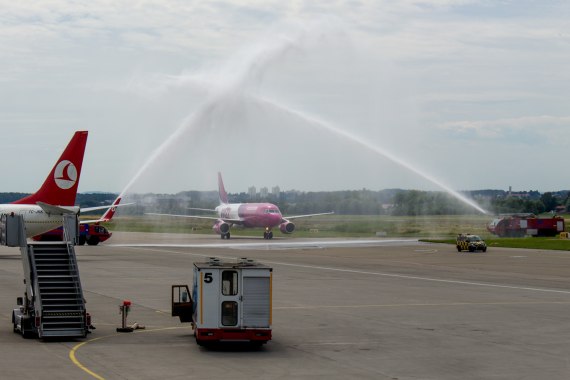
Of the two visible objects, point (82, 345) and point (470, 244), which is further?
point (470, 244)

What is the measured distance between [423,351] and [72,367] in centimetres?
1003

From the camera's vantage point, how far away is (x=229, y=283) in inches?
1017

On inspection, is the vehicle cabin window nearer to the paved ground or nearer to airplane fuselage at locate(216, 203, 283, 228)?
the paved ground

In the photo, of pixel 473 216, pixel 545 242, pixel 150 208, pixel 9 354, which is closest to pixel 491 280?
pixel 9 354

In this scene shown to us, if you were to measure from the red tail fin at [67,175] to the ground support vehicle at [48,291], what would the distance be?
113 ft

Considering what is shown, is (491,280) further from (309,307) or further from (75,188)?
(75,188)

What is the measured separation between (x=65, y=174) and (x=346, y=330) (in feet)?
127

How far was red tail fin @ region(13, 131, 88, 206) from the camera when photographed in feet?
211

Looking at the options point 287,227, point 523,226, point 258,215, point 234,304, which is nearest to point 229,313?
point 234,304

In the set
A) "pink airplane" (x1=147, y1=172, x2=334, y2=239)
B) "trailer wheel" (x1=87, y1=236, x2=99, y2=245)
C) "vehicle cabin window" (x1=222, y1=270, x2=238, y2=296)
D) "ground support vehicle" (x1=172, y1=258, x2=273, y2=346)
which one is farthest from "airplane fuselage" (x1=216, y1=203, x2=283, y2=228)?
"ground support vehicle" (x1=172, y1=258, x2=273, y2=346)

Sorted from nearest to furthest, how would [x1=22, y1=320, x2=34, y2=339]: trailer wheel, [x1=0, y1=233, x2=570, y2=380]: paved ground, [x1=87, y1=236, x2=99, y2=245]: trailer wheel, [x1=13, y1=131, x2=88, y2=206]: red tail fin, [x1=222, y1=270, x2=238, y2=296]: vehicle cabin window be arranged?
[x1=0, y1=233, x2=570, y2=380]: paved ground < [x1=222, y1=270, x2=238, y2=296]: vehicle cabin window < [x1=22, y1=320, x2=34, y2=339]: trailer wheel < [x1=13, y1=131, x2=88, y2=206]: red tail fin < [x1=87, y1=236, x2=99, y2=245]: trailer wheel

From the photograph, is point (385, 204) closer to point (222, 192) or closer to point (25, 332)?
point (222, 192)

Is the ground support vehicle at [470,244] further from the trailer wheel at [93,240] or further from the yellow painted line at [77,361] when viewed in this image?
the yellow painted line at [77,361]

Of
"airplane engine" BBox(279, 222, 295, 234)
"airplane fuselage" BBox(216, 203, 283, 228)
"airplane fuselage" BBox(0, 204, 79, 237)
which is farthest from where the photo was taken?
"airplane engine" BBox(279, 222, 295, 234)
